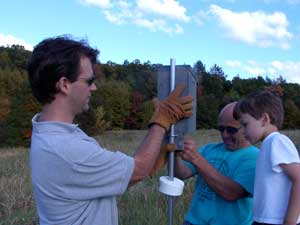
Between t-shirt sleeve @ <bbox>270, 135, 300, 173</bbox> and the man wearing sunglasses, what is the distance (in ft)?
1.13

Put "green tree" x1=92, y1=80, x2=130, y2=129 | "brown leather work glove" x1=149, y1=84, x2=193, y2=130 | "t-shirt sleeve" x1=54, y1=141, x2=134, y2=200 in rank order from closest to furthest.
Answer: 1. "t-shirt sleeve" x1=54, y1=141, x2=134, y2=200
2. "brown leather work glove" x1=149, y1=84, x2=193, y2=130
3. "green tree" x1=92, y1=80, x2=130, y2=129

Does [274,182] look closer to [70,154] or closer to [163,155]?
[163,155]

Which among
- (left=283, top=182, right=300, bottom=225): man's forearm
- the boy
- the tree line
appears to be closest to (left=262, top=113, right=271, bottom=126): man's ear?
the boy

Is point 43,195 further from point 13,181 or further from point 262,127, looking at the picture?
point 13,181

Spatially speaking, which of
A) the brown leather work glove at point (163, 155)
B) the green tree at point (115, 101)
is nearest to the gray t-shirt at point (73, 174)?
the brown leather work glove at point (163, 155)

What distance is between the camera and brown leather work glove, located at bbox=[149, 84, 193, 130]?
9.20ft

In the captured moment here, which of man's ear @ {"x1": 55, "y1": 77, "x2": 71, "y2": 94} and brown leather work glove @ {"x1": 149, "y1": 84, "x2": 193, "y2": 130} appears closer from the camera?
man's ear @ {"x1": 55, "y1": 77, "x2": 71, "y2": 94}

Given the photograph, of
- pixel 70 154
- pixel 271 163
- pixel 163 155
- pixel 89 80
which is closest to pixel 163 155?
pixel 163 155

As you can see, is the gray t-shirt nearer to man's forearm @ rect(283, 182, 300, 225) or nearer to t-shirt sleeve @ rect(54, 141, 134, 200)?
t-shirt sleeve @ rect(54, 141, 134, 200)

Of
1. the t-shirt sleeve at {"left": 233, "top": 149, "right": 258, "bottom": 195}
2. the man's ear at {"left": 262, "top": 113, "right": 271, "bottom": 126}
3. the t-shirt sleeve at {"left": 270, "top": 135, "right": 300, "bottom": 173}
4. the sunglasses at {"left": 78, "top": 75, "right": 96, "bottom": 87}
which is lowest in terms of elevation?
the t-shirt sleeve at {"left": 233, "top": 149, "right": 258, "bottom": 195}

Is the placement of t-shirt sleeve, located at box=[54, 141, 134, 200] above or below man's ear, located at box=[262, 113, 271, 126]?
below

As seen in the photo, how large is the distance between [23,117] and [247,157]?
5675 centimetres

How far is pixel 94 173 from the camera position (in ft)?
7.81

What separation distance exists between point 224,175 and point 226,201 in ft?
0.58
